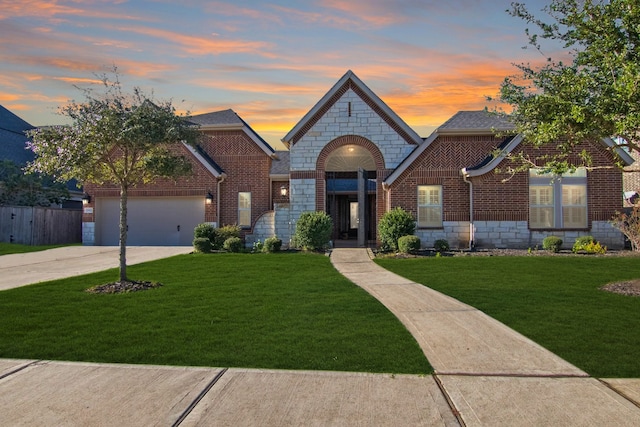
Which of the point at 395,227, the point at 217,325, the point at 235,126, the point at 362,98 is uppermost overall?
the point at 362,98

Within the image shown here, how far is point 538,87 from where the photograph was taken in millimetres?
10766

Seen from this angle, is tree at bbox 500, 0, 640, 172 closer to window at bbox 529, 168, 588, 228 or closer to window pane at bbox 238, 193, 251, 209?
window at bbox 529, 168, 588, 228

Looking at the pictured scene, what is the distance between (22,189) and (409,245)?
74.6 feet

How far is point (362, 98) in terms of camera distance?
20.8m

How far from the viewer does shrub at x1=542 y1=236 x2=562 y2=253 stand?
18.0 metres

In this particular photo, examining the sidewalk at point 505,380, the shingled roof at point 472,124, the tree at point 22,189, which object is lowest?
the sidewalk at point 505,380

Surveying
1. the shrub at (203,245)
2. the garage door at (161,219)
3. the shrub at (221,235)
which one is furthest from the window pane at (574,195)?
the garage door at (161,219)

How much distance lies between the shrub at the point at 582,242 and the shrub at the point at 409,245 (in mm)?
6031

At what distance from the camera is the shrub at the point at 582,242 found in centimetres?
1803

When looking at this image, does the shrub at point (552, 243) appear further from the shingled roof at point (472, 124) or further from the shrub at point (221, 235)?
the shrub at point (221, 235)

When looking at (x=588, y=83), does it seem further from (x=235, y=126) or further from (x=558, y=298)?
(x=235, y=126)

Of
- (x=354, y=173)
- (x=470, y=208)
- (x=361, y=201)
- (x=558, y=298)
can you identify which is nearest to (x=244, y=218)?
(x=354, y=173)

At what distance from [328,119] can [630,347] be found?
1617 centimetres

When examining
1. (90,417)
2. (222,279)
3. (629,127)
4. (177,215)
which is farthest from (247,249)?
(90,417)
